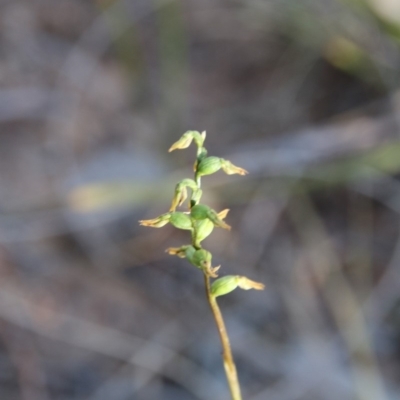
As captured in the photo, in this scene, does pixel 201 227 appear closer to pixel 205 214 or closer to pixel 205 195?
pixel 205 214

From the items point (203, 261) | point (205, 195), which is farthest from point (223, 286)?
point (205, 195)

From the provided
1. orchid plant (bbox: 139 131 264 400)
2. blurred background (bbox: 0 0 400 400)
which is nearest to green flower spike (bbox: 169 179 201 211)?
orchid plant (bbox: 139 131 264 400)

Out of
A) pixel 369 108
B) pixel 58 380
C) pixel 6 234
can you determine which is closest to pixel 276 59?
pixel 369 108

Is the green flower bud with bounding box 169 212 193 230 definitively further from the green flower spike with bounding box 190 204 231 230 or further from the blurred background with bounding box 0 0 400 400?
the blurred background with bounding box 0 0 400 400

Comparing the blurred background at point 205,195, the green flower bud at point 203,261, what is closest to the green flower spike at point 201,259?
the green flower bud at point 203,261

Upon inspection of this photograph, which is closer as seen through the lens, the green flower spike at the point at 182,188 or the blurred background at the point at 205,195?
the green flower spike at the point at 182,188

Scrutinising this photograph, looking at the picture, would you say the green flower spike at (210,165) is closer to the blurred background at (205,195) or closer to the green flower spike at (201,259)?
the green flower spike at (201,259)

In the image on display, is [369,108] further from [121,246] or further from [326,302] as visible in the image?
[121,246]
